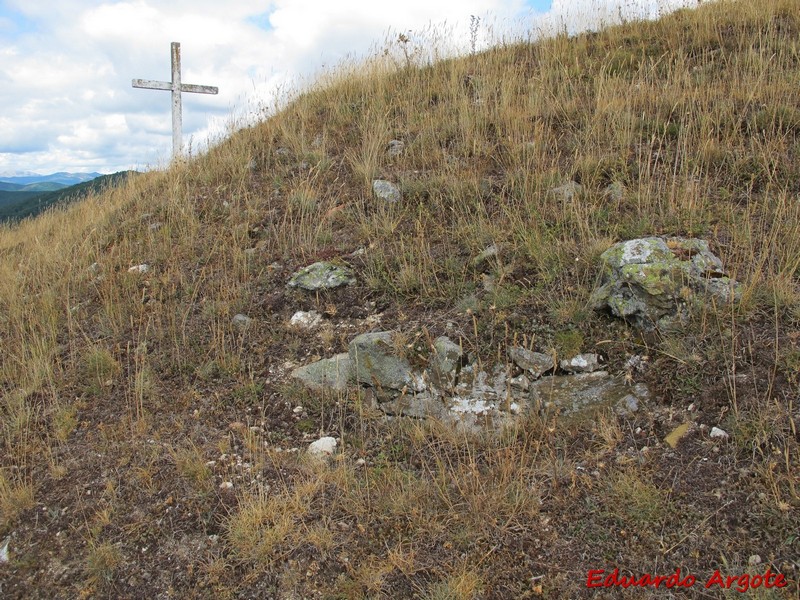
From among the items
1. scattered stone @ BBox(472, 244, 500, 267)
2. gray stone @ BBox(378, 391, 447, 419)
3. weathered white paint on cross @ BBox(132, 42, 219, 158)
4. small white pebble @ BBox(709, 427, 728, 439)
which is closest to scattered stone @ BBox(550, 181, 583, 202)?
scattered stone @ BBox(472, 244, 500, 267)

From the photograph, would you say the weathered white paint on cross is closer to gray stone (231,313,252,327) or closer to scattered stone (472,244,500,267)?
gray stone (231,313,252,327)

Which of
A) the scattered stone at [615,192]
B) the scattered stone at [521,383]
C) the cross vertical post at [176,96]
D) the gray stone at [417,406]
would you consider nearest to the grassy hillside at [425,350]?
the scattered stone at [615,192]

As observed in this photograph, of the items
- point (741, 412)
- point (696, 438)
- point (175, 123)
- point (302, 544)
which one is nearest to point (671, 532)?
point (696, 438)

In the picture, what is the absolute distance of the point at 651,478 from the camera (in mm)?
2551

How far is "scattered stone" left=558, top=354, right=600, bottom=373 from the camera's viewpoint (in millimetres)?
3307

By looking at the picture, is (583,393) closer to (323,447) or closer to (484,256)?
(484,256)

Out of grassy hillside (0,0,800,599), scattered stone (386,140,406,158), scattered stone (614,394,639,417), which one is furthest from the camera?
scattered stone (386,140,406,158)

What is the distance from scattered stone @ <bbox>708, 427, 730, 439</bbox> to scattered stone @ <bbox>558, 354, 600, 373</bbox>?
30.3 inches

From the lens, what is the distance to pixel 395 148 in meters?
6.33

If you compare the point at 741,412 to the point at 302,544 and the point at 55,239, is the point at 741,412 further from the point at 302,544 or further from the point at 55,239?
the point at 55,239

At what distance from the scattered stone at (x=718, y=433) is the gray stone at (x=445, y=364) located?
1532 mm

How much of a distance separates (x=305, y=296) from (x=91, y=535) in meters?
2.40

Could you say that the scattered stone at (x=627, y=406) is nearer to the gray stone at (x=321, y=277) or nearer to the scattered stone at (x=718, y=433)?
the scattered stone at (x=718, y=433)

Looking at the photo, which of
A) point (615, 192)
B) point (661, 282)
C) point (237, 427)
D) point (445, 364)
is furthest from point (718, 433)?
point (237, 427)
